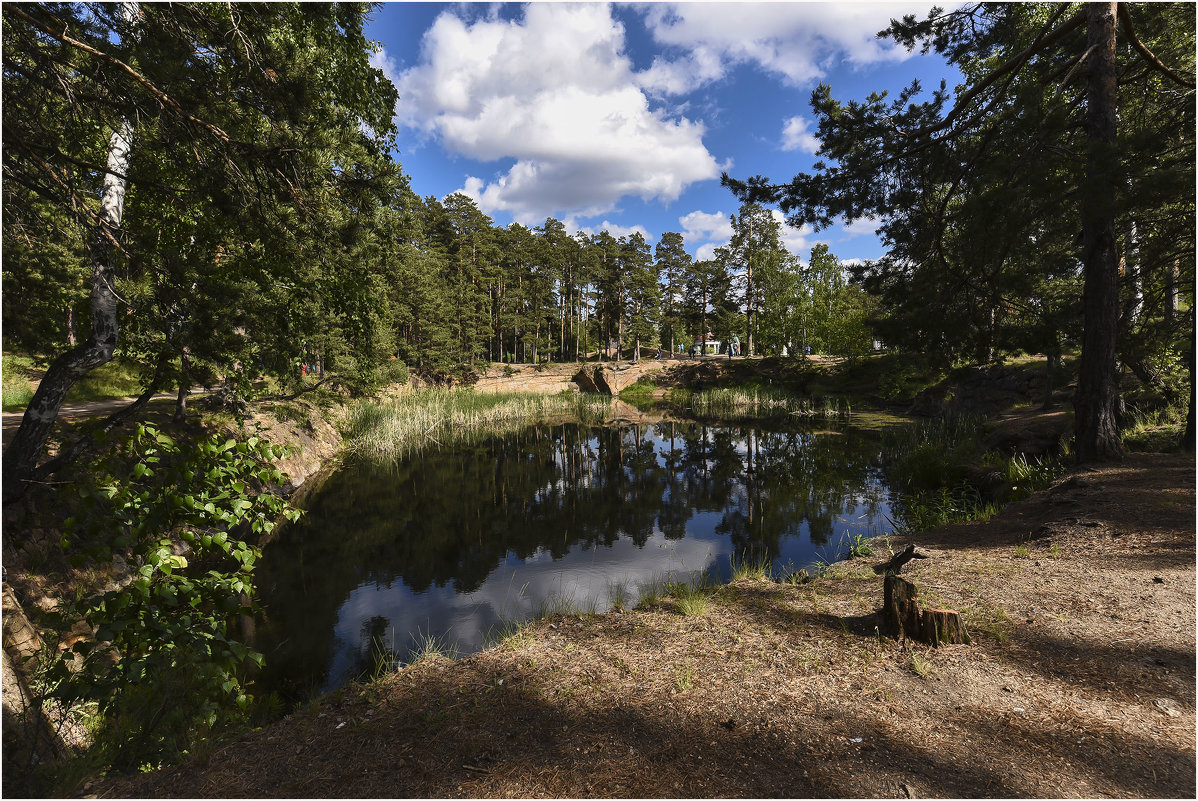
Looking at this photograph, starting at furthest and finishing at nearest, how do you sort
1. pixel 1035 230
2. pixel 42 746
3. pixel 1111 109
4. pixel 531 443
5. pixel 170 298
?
pixel 531 443
pixel 1035 230
pixel 1111 109
pixel 170 298
pixel 42 746

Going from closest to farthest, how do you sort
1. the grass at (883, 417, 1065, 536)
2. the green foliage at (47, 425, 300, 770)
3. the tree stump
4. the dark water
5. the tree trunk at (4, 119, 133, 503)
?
the green foliage at (47, 425, 300, 770), the tree stump, the tree trunk at (4, 119, 133, 503), the dark water, the grass at (883, 417, 1065, 536)

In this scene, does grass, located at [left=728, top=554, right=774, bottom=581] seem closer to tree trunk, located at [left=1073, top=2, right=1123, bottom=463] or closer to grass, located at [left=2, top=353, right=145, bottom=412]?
tree trunk, located at [left=1073, top=2, right=1123, bottom=463]

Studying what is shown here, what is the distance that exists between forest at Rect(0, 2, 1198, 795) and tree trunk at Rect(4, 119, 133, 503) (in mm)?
25

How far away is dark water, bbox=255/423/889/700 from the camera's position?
6431mm

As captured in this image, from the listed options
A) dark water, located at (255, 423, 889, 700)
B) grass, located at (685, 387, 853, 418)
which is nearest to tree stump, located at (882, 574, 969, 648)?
dark water, located at (255, 423, 889, 700)

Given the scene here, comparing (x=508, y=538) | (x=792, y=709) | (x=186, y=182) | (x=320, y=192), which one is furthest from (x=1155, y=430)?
(x=186, y=182)

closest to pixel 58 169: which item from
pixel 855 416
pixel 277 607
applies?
pixel 277 607

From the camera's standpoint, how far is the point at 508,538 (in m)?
9.84

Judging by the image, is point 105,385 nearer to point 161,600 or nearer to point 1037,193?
point 161,600

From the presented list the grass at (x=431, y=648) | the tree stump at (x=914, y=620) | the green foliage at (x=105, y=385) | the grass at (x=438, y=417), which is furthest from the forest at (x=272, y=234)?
the green foliage at (x=105, y=385)

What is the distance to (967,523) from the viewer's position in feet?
26.3

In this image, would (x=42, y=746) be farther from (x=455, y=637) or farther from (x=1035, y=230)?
(x=1035, y=230)

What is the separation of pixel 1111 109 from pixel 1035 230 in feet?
6.02

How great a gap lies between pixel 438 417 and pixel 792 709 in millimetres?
20292
